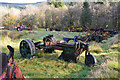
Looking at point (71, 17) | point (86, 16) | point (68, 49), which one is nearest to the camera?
point (68, 49)

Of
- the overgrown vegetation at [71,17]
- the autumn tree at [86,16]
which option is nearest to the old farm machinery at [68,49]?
the overgrown vegetation at [71,17]

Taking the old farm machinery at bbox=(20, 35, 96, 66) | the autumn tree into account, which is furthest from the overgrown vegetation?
the old farm machinery at bbox=(20, 35, 96, 66)

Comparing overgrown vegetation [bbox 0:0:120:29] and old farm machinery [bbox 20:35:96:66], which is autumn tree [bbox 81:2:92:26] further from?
old farm machinery [bbox 20:35:96:66]

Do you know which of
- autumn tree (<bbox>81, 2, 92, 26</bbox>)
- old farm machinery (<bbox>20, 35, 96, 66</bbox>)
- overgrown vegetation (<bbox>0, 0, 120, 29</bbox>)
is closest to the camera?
old farm machinery (<bbox>20, 35, 96, 66</bbox>)

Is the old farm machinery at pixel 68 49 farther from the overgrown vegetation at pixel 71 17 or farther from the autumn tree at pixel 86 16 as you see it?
the autumn tree at pixel 86 16

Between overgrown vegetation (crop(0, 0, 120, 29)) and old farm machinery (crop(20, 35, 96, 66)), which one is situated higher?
overgrown vegetation (crop(0, 0, 120, 29))

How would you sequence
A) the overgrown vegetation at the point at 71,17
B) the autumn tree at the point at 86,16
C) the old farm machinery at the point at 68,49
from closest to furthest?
the old farm machinery at the point at 68,49 → the overgrown vegetation at the point at 71,17 → the autumn tree at the point at 86,16

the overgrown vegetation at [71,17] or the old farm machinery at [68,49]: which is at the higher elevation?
the overgrown vegetation at [71,17]

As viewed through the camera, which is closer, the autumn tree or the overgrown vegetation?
the overgrown vegetation

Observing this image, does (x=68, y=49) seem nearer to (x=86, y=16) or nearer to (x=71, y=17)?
(x=86, y=16)

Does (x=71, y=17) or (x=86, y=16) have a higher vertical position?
(x=71, y=17)

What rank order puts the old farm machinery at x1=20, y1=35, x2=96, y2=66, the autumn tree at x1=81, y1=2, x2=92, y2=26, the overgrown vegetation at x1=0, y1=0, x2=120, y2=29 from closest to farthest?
1. the old farm machinery at x1=20, y1=35, x2=96, y2=66
2. the overgrown vegetation at x1=0, y1=0, x2=120, y2=29
3. the autumn tree at x1=81, y1=2, x2=92, y2=26

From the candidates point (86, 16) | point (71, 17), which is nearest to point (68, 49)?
point (86, 16)

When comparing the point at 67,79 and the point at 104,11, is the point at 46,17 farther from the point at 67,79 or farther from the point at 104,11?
the point at 67,79
